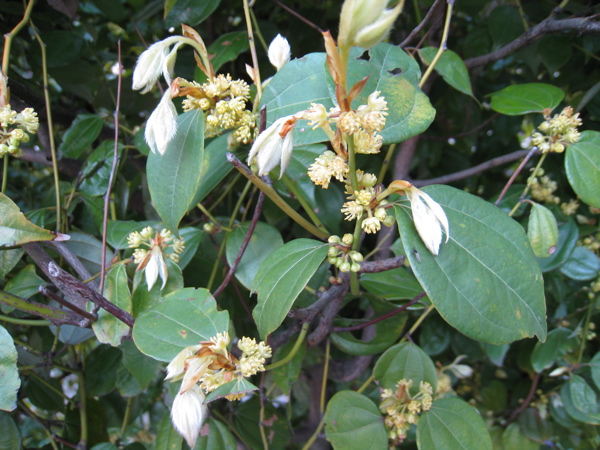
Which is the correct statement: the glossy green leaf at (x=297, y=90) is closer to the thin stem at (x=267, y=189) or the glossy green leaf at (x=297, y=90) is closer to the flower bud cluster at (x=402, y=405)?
the thin stem at (x=267, y=189)

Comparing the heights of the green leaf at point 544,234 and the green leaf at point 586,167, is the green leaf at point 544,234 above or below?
below

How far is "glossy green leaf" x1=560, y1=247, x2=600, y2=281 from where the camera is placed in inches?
30.0

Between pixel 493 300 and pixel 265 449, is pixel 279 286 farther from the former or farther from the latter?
pixel 265 449

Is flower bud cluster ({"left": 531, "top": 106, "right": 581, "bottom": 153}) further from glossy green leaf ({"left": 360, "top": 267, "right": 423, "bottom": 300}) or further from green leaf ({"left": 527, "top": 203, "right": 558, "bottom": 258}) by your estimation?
glossy green leaf ({"left": 360, "top": 267, "right": 423, "bottom": 300})

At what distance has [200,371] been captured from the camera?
39 cm

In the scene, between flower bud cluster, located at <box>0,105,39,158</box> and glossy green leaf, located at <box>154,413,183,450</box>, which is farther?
glossy green leaf, located at <box>154,413,183,450</box>

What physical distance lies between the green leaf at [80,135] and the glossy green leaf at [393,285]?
549 mm

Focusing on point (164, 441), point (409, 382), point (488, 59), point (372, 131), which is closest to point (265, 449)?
point (164, 441)

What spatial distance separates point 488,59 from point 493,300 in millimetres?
591

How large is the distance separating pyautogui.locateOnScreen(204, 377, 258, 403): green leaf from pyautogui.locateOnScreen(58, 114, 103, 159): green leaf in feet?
1.86

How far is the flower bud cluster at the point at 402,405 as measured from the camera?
2.00 feet

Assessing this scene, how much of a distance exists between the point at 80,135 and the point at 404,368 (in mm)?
694

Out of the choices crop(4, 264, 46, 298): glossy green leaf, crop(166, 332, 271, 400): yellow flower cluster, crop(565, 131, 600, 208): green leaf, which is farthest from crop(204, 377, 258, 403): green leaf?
crop(565, 131, 600, 208): green leaf

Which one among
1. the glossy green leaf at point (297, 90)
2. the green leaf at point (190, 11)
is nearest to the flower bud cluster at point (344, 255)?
the glossy green leaf at point (297, 90)
